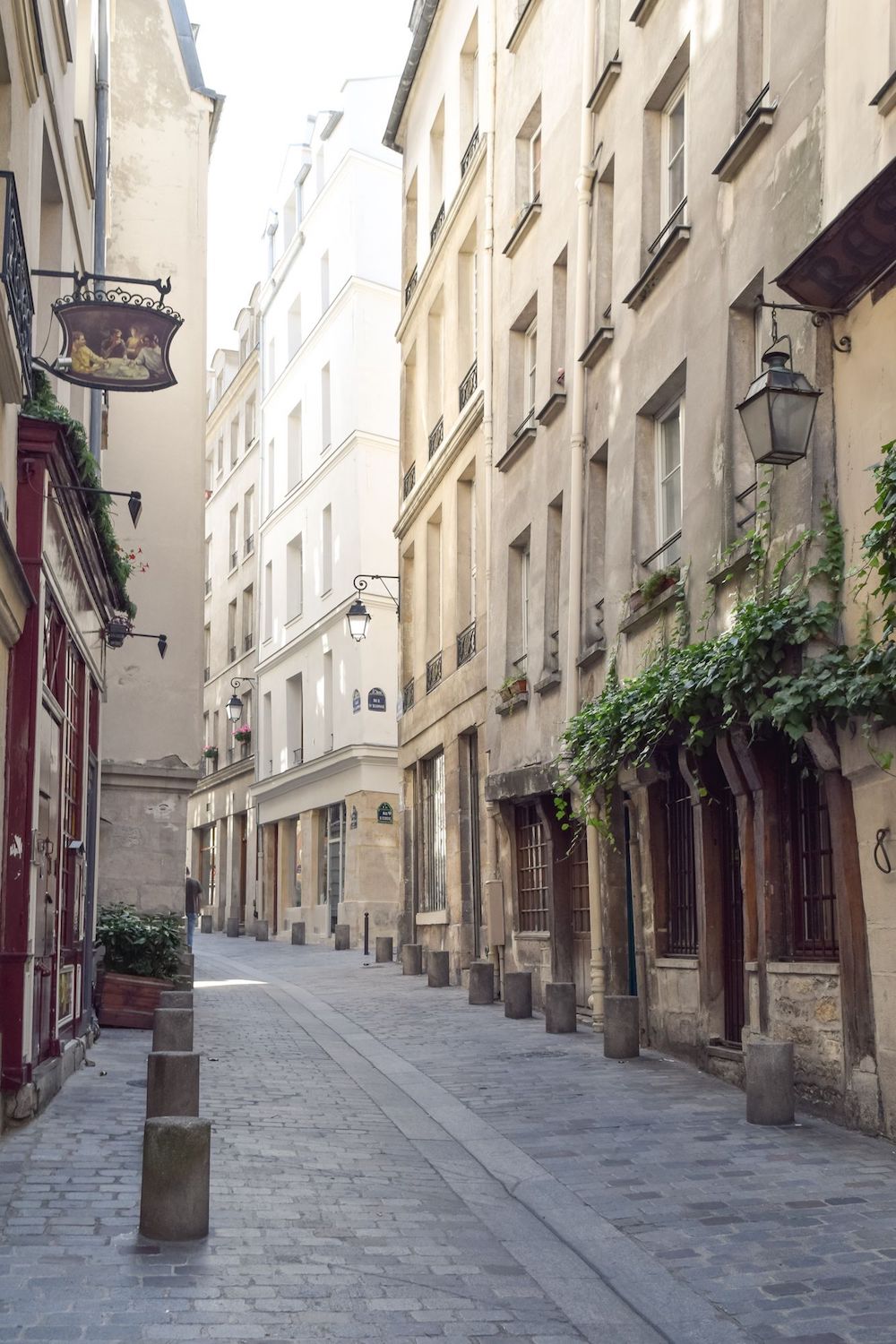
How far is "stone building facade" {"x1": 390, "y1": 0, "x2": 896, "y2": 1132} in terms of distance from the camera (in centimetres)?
830

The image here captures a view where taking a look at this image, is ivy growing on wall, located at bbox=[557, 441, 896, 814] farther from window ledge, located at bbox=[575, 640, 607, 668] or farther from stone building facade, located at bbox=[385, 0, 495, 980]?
stone building facade, located at bbox=[385, 0, 495, 980]

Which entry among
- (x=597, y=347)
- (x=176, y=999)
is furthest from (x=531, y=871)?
(x=597, y=347)

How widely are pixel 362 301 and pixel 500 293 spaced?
1406 cm

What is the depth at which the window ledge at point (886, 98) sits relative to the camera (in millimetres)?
7754

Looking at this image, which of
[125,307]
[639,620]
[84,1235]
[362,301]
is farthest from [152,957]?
[362,301]

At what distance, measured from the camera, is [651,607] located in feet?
39.0

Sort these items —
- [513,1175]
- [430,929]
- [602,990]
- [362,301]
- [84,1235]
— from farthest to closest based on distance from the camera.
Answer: [362,301], [430,929], [602,990], [513,1175], [84,1235]

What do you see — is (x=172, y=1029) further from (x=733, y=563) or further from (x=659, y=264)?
(x=659, y=264)

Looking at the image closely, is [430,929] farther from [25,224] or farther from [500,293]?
[25,224]

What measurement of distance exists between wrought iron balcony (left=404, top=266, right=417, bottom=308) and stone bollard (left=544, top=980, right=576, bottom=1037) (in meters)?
14.5

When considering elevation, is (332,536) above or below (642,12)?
above

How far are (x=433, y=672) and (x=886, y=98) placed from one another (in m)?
15.1

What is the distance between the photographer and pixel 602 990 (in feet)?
43.2

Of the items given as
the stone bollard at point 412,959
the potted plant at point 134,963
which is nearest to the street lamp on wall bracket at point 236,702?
the stone bollard at point 412,959
